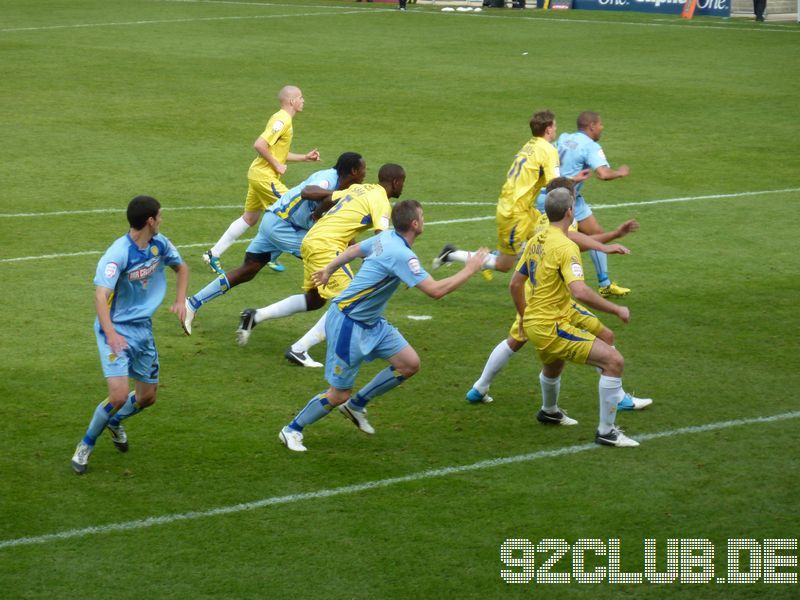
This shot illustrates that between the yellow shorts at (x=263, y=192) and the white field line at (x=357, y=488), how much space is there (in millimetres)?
6762

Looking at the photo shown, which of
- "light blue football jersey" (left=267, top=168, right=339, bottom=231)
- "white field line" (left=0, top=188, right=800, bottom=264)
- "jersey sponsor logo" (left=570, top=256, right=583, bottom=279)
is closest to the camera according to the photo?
"jersey sponsor logo" (left=570, top=256, right=583, bottom=279)

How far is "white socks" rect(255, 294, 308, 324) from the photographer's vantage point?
41.3 ft

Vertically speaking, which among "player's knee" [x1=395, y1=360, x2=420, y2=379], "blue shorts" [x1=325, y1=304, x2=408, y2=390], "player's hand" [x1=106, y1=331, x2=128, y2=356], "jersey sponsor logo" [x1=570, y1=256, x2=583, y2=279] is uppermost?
"jersey sponsor logo" [x1=570, y1=256, x2=583, y2=279]

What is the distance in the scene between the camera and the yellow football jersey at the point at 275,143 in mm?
15641

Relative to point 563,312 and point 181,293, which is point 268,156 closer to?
point 181,293

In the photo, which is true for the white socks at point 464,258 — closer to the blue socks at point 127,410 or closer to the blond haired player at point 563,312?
the blond haired player at point 563,312

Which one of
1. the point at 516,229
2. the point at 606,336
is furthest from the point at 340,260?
the point at 516,229

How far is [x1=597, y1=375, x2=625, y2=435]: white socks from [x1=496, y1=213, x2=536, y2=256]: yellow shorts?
13.8 feet

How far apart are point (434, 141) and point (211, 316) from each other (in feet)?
35.4

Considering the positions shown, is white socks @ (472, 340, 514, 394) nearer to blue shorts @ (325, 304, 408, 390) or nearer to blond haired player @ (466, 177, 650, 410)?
blond haired player @ (466, 177, 650, 410)

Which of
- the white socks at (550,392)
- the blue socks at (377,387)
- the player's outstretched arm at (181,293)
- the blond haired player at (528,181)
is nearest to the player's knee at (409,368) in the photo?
the blue socks at (377,387)

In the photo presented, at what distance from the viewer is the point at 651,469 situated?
9.45m

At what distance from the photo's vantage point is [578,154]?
571 inches

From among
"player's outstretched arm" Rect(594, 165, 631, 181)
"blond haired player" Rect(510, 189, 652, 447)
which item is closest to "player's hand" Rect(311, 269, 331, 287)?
"blond haired player" Rect(510, 189, 652, 447)
